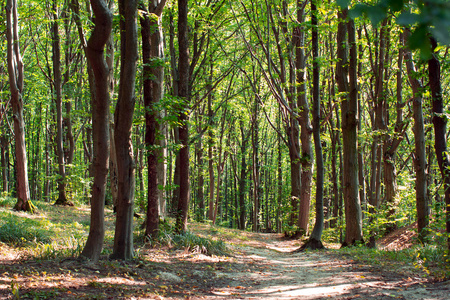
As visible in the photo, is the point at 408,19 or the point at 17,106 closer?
the point at 408,19

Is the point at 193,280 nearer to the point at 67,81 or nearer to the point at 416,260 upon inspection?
the point at 416,260

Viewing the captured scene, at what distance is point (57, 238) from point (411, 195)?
43.1ft

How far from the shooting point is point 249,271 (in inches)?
303

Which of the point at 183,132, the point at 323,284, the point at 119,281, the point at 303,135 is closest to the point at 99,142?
the point at 119,281

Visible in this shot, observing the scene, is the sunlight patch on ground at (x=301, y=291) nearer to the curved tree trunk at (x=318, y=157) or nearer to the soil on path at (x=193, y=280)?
the soil on path at (x=193, y=280)

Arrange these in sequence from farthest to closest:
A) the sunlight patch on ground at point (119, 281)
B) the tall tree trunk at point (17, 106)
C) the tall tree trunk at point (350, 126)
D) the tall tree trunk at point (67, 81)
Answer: the tall tree trunk at point (67, 81) < the tall tree trunk at point (17, 106) < the tall tree trunk at point (350, 126) < the sunlight patch on ground at point (119, 281)

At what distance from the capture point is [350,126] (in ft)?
35.7

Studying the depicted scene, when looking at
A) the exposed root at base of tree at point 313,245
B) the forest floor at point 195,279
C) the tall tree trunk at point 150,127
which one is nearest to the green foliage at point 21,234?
the forest floor at point 195,279

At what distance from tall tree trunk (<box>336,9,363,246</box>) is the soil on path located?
3291 millimetres

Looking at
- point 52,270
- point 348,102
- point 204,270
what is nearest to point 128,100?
point 52,270

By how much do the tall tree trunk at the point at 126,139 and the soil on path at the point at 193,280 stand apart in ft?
1.50

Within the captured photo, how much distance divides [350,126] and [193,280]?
23.5ft

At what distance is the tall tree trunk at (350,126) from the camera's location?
10852 mm

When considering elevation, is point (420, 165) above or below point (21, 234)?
above
